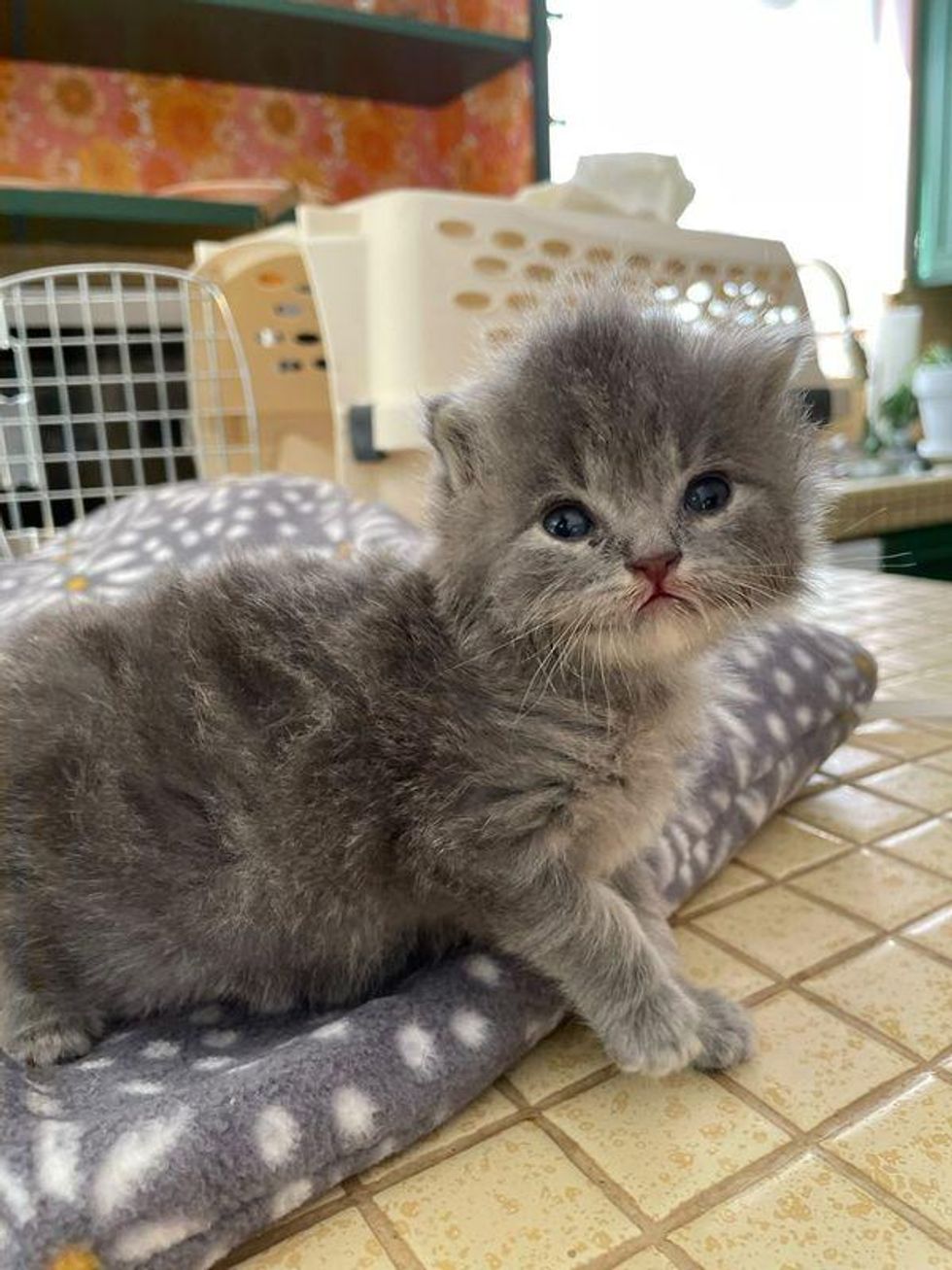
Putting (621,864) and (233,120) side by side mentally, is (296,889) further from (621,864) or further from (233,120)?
(233,120)

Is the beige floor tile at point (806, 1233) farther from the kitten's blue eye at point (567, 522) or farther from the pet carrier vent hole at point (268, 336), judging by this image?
the pet carrier vent hole at point (268, 336)

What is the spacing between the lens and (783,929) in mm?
742

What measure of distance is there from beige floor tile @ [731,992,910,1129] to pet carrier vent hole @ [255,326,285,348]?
154cm

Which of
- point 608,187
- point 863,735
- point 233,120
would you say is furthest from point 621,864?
point 233,120

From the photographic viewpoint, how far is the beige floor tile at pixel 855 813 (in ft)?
2.92

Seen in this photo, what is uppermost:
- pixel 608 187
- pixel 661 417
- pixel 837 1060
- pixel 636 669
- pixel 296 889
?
pixel 608 187

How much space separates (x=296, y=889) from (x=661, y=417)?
0.36 metres

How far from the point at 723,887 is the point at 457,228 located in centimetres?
99

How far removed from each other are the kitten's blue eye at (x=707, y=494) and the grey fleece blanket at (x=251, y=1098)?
0.26 m

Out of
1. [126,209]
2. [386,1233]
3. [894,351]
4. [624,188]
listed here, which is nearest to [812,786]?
[386,1233]

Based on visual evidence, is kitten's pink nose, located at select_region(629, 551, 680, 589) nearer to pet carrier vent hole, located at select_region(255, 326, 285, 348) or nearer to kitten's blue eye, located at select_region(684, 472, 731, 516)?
kitten's blue eye, located at select_region(684, 472, 731, 516)

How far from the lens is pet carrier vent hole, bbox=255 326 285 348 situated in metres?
1.85

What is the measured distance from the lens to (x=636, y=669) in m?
0.63

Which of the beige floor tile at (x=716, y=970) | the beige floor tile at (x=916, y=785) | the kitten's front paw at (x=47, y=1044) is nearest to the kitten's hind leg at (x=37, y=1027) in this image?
the kitten's front paw at (x=47, y=1044)
